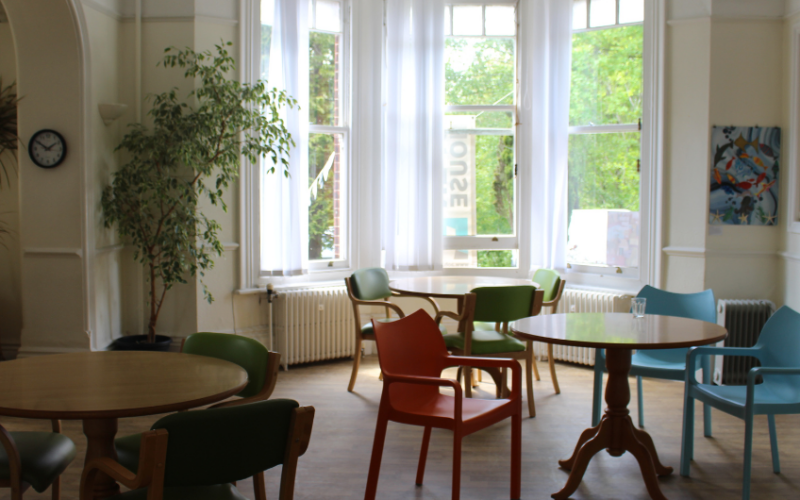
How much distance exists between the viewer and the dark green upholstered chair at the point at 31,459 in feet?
6.33

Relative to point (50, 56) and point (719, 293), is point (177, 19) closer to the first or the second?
point (50, 56)

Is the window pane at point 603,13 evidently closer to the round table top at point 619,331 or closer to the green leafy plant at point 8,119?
the round table top at point 619,331

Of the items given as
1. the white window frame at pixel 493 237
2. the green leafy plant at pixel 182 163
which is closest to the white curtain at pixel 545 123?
the white window frame at pixel 493 237

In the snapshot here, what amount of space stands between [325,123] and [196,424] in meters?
4.05

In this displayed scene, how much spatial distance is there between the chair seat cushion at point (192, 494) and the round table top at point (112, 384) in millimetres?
230

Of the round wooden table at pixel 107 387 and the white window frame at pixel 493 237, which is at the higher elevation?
the white window frame at pixel 493 237

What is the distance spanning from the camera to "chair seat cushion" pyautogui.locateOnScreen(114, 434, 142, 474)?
2.01m

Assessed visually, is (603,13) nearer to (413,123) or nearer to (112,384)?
(413,123)

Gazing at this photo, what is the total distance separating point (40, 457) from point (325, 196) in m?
3.47

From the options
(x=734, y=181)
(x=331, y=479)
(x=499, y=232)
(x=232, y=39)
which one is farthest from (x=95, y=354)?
(x=734, y=181)

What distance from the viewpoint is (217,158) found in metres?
4.45

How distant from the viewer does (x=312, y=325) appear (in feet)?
16.6

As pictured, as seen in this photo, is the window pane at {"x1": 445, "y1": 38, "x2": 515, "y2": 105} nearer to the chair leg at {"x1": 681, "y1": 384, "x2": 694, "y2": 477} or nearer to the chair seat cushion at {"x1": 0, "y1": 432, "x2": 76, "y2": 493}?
the chair leg at {"x1": 681, "y1": 384, "x2": 694, "y2": 477}

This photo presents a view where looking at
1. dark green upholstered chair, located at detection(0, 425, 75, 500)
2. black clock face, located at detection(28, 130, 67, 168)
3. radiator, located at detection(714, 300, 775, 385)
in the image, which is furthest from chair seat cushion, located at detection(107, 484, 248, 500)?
radiator, located at detection(714, 300, 775, 385)
